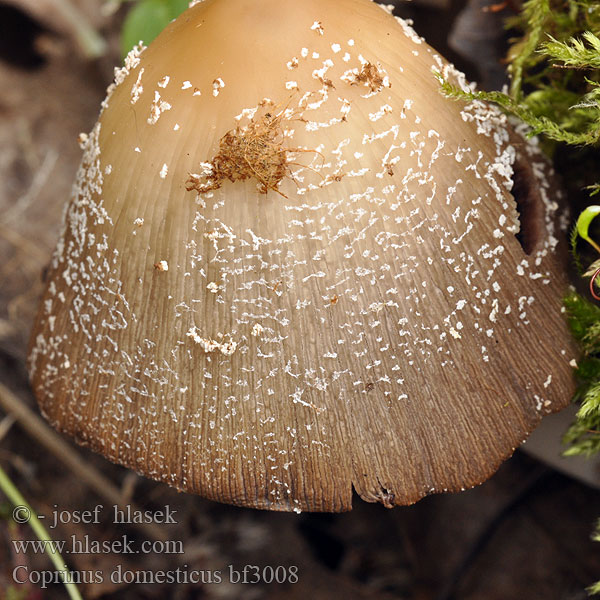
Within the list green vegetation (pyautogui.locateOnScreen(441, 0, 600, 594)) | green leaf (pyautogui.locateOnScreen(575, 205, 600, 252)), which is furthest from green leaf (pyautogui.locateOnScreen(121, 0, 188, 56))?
green leaf (pyautogui.locateOnScreen(575, 205, 600, 252))

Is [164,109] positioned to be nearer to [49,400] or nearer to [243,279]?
[243,279]

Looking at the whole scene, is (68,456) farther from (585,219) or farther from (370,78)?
(585,219)

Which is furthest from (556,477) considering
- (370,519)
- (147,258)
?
(147,258)

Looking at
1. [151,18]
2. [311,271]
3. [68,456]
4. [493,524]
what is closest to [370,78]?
[311,271]

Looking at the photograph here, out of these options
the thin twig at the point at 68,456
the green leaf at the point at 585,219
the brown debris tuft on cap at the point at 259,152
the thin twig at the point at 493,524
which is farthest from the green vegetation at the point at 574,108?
the thin twig at the point at 68,456

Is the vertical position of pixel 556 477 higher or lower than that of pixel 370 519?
higher

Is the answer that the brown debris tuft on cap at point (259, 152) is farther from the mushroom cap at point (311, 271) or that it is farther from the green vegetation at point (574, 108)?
the green vegetation at point (574, 108)

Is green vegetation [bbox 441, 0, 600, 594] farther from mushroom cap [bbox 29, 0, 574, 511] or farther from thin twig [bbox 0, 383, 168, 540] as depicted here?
thin twig [bbox 0, 383, 168, 540]
